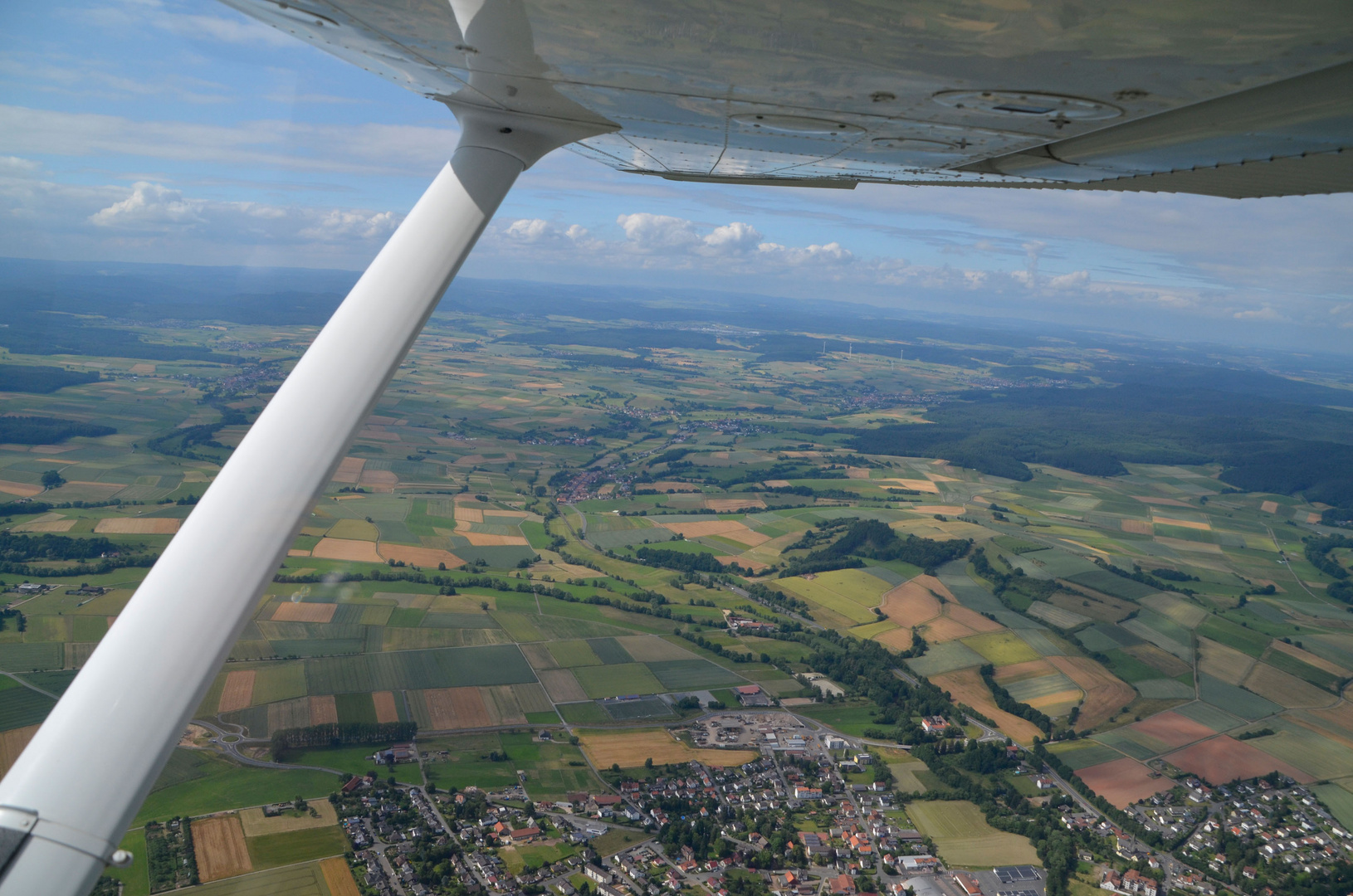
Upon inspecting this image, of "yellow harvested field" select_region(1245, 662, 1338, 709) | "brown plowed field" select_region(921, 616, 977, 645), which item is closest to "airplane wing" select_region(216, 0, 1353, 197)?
"brown plowed field" select_region(921, 616, 977, 645)

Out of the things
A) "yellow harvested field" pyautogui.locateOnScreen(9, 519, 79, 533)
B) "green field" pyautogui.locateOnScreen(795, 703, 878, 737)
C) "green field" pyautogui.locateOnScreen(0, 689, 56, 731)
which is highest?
"yellow harvested field" pyautogui.locateOnScreen(9, 519, 79, 533)

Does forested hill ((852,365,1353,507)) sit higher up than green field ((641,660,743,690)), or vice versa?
forested hill ((852,365,1353,507))

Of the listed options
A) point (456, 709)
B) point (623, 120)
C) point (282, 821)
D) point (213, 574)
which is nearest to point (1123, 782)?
point (456, 709)

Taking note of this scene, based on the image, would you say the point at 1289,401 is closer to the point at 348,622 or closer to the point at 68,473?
the point at 348,622

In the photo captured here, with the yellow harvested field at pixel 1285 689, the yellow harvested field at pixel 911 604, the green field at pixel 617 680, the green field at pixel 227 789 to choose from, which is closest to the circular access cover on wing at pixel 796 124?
the green field at pixel 227 789

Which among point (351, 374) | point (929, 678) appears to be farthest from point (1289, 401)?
point (351, 374)

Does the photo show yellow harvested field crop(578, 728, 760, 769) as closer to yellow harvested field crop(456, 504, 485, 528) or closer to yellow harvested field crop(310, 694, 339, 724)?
yellow harvested field crop(310, 694, 339, 724)
